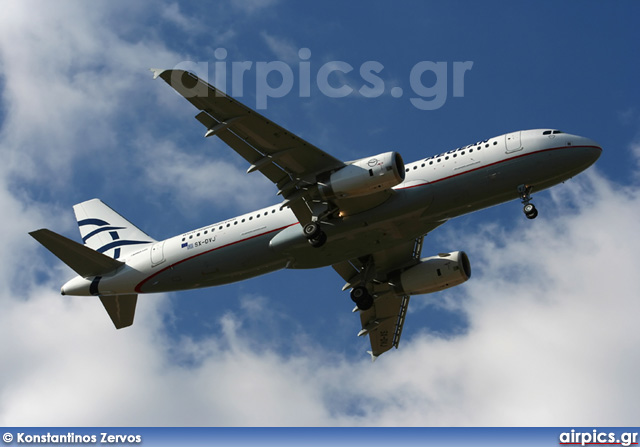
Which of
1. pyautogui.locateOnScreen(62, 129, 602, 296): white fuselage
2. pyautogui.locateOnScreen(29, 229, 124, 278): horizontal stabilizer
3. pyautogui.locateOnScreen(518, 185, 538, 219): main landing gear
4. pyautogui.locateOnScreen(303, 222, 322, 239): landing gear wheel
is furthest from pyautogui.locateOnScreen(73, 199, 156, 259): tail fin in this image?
pyautogui.locateOnScreen(518, 185, 538, 219): main landing gear

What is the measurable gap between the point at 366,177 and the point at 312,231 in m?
4.08

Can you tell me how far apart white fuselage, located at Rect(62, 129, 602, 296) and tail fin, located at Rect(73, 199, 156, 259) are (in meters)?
2.17

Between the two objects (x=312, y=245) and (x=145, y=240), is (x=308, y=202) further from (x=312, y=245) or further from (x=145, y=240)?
(x=145, y=240)

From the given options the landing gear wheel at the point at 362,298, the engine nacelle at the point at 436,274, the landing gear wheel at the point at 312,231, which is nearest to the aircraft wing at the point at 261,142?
the landing gear wheel at the point at 312,231

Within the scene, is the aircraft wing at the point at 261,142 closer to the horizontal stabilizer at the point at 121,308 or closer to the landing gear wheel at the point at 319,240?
the landing gear wheel at the point at 319,240

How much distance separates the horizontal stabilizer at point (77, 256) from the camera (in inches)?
1724

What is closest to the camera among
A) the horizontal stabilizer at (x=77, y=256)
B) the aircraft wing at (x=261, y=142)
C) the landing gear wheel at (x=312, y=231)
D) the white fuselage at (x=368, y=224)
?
the aircraft wing at (x=261, y=142)

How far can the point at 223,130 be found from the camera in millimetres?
39906

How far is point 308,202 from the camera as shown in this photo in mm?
42531

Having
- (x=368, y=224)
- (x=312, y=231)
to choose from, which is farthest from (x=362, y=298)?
(x=312, y=231)

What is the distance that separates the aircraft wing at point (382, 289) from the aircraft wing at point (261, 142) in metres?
8.23

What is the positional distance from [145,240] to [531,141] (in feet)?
72.7

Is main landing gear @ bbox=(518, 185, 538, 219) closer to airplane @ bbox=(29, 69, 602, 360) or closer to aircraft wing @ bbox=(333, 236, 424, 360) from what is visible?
airplane @ bbox=(29, 69, 602, 360)

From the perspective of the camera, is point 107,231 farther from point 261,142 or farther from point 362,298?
point 362,298
